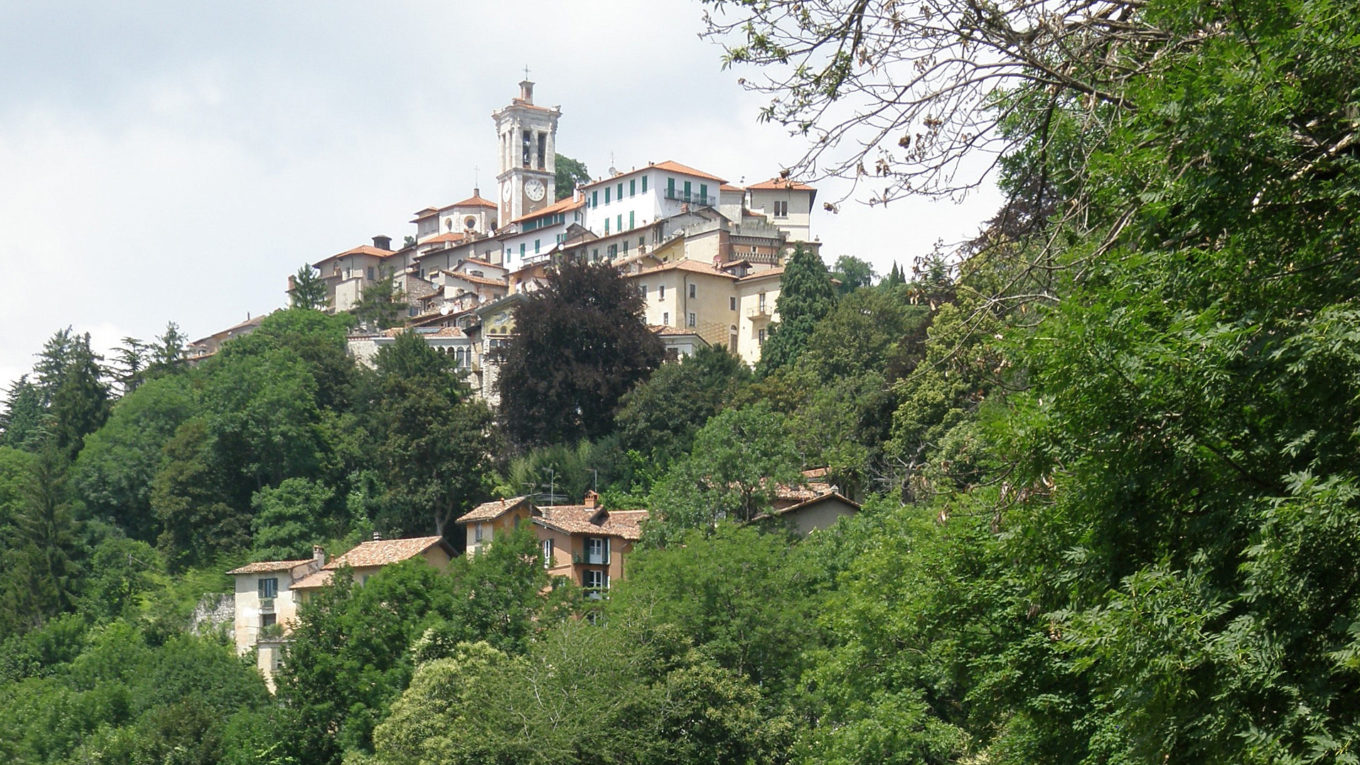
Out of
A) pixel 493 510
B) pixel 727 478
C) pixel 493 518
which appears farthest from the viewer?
pixel 493 510

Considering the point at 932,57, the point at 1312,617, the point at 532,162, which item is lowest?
the point at 1312,617

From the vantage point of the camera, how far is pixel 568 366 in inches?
3110

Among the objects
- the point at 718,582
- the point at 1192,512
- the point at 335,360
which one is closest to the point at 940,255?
the point at 1192,512

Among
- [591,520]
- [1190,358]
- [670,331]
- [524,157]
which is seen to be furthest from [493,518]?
[524,157]

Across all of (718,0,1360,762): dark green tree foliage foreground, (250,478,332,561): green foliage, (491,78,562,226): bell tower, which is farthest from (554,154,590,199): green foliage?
(718,0,1360,762): dark green tree foliage foreground

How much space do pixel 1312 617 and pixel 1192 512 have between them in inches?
47.4

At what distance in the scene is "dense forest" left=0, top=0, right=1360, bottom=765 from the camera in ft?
31.1

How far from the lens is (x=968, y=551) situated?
18797mm

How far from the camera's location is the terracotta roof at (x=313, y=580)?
229 feet

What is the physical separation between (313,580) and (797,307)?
26.8 meters

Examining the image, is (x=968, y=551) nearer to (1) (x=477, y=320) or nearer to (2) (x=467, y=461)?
(2) (x=467, y=461)

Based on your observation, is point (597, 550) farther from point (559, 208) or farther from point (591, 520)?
point (559, 208)

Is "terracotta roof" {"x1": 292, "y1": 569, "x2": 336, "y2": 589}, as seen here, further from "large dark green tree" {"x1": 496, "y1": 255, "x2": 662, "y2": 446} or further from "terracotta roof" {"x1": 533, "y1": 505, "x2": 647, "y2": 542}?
"large dark green tree" {"x1": 496, "y1": 255, "x2": 662, "y2": 446}

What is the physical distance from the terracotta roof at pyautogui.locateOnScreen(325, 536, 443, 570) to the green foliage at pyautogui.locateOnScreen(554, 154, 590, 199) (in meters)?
78.8
